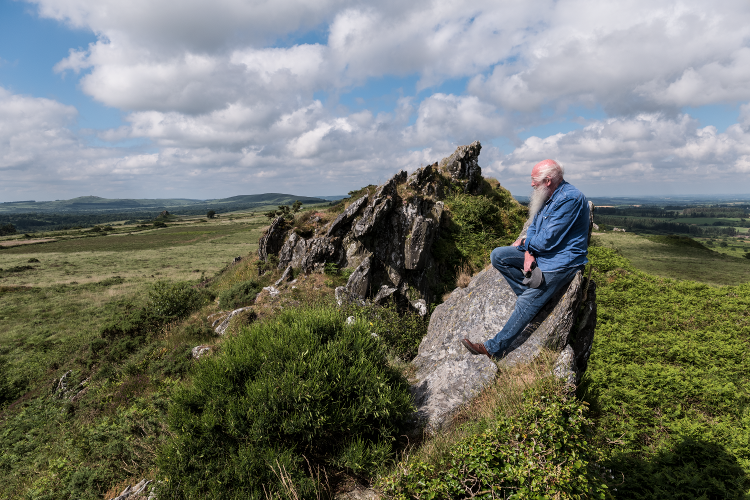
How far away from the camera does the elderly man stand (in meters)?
4.77

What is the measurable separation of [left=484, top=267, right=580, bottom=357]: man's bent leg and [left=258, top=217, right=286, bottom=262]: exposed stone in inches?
607

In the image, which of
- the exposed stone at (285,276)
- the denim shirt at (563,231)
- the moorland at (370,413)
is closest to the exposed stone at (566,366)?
the moorland at (370,413)

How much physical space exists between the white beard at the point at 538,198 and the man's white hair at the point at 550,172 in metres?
0.17

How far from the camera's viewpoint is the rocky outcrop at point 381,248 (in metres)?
13.8

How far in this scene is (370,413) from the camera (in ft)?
15.1

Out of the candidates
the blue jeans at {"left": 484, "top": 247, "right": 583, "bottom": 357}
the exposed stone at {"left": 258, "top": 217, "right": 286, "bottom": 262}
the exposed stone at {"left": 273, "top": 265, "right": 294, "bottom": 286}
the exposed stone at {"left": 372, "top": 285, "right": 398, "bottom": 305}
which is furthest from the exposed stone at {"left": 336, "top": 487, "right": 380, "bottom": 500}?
the exposed stone at {"left": 258, "top": 217, "right": 286, "bottom": 262}

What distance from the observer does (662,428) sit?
241 inches

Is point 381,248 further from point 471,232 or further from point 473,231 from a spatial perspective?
point 473,231

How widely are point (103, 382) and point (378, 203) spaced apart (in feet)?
44.4

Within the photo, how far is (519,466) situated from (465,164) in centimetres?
2122

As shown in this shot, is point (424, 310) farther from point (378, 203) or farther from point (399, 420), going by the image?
point (399, 420)

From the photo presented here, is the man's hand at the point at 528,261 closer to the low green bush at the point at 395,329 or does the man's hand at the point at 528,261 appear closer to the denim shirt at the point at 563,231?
the denim shirt at the point at 563,231

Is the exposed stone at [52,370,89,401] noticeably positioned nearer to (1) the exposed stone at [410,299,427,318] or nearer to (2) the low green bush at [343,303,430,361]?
(2) the low green bush at [343,303,430,361]

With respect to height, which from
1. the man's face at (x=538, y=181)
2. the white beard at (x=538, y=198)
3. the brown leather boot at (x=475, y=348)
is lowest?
the brown leather boot at (x=475, y=348)
